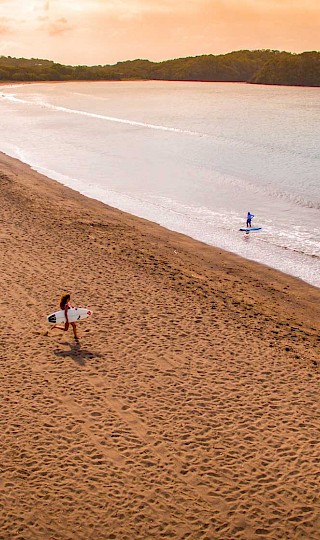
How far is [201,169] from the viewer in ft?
112

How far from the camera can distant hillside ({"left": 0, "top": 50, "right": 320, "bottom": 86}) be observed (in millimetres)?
151125

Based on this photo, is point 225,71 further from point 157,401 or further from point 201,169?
point 157,401

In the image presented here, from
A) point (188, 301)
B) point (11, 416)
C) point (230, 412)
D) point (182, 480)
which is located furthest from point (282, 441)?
point (188, 301)

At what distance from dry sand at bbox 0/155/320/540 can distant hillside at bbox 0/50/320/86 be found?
14309cm

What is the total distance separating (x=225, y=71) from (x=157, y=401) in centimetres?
19361

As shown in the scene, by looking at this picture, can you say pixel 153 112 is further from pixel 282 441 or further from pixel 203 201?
pixel 282 441

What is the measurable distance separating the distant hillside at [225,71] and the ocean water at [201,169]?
302 ft

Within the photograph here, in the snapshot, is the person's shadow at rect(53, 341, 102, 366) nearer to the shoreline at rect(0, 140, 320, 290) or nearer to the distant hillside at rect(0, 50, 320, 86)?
the shoreline at rect(0, 140, 320, 290)

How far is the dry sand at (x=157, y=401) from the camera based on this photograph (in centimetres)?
716

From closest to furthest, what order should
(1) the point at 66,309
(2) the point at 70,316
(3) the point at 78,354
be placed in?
(3) the point at 78,354, (1) the point at 66,309, (2) the point at 70,316

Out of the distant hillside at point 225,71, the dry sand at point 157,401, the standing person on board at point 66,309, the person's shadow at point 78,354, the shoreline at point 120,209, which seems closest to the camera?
the dry sand at point 157,401

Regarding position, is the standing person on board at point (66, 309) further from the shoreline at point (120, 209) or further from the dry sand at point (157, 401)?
the shoreline at point (120, 209)

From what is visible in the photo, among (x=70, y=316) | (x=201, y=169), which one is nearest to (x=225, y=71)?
(x=201, y=169)

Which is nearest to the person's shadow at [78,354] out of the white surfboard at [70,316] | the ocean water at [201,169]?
the white surfboard at [70,316]
